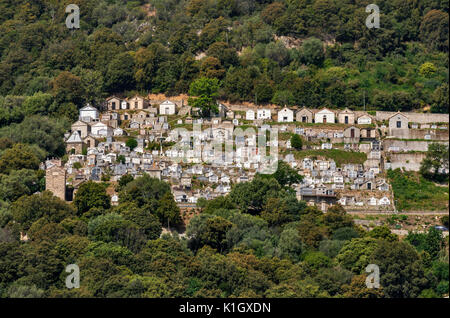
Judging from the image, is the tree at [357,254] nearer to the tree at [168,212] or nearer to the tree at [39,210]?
the tree at [168,212]

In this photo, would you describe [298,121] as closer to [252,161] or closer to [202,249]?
[252,161]

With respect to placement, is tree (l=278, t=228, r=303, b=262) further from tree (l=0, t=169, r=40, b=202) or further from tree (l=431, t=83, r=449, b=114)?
tree (l=431, t=83, r=449, b=114)

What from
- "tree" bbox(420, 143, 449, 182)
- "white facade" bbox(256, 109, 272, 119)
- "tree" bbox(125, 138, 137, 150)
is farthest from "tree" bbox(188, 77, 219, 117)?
"tree" bbox(420, 143, 449, 182)

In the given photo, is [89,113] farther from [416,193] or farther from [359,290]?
[359,290]

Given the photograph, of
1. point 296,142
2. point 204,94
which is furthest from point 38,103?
point 296,142

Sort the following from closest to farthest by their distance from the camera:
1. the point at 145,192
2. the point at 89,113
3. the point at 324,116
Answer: the point at 145,192, the point at 324,116, the point at 89,113
